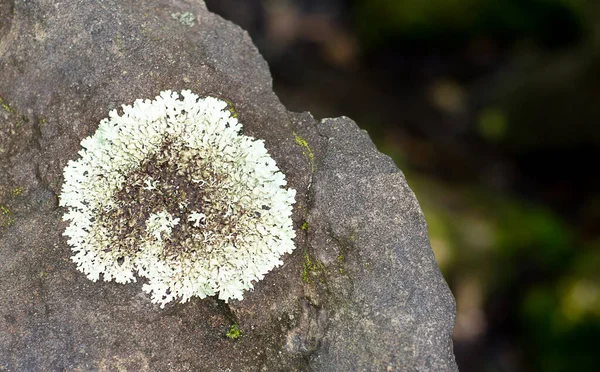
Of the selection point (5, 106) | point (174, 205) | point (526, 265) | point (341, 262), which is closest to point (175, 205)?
point (174, 205)

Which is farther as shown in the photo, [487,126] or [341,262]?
[487,126]

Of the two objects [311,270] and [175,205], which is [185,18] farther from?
[311,270]

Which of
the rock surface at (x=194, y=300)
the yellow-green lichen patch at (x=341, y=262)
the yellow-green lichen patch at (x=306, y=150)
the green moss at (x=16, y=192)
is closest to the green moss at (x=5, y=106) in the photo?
the rock surface at (x=194, y=300)

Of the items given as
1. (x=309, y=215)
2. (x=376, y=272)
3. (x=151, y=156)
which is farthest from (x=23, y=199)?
(x=376, y=272)

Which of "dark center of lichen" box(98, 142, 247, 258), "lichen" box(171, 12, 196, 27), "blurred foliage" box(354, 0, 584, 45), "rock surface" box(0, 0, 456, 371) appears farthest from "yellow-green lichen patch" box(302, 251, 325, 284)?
"blurred foliage" box(354, 0, 584, 45)

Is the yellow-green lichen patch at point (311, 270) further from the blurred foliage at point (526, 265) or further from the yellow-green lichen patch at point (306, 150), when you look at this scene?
the blurred foliage at point (526, 265)

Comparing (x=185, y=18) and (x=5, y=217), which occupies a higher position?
(x=185, y=18)

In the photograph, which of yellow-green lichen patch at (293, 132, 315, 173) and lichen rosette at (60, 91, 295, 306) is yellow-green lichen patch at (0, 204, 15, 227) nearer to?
lichen rosette at (60, 91, 295, 306)
